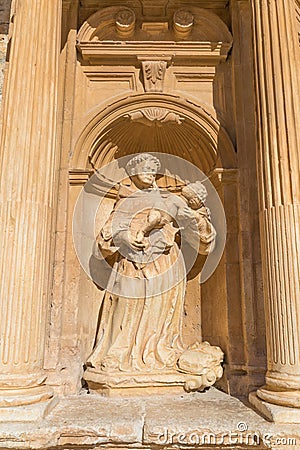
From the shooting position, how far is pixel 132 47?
16.0ft

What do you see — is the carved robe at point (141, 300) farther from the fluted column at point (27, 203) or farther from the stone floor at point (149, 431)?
the fluted column at point (27, 203)

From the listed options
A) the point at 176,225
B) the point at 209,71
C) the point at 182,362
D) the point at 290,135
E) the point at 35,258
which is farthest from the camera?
the point at 209,71

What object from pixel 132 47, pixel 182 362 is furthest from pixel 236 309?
pixel 132 47

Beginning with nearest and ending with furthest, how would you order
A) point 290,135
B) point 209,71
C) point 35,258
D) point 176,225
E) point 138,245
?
1. point 35,258
2. point 290,135
3. point 138,245
4. point 176,225
5. point 209,71

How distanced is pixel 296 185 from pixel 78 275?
2.29 meters

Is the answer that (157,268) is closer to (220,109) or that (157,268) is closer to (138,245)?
(138,245)

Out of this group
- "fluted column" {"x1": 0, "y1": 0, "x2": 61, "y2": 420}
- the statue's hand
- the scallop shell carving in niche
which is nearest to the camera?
"fluted column" {"x1": 0, "y1": 0, "x2": 61, "y2": 420}

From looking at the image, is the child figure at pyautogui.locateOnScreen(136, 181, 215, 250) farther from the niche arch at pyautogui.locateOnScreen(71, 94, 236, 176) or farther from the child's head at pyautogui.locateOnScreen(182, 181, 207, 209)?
the niche arch at pyautogui.locateOnScreen(71, 94, 236, 176)

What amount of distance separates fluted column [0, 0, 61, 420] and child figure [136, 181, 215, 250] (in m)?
1.14

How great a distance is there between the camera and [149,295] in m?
4.21

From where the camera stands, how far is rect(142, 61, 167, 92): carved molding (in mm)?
4855

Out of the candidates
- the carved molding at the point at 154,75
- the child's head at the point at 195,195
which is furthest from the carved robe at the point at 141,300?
the carved molding at the point at 154,75
